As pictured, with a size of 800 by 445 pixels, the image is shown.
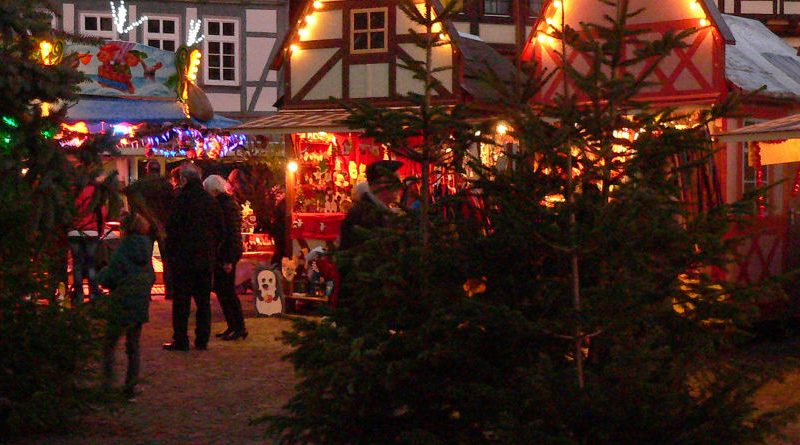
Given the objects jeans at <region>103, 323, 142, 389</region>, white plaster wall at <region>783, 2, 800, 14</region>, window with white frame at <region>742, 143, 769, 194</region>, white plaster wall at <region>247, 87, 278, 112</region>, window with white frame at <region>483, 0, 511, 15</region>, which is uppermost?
white plaster wall at <region>783, 2, 800, 14</region>

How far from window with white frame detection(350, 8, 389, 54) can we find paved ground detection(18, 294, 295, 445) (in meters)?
5.49

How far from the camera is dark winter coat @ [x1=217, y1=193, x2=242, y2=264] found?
42.9ft

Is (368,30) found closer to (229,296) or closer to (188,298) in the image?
(229,296)

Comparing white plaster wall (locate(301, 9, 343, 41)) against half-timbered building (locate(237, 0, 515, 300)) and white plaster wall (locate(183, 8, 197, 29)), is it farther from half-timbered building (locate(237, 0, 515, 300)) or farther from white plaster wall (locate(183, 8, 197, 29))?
white plaster wall (locate(183, 8, 197, 29))

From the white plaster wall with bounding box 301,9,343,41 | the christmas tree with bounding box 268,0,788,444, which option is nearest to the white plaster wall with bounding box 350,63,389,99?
the white plaster wall with bounding box 301,9,343,41

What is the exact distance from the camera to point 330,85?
18562 mm

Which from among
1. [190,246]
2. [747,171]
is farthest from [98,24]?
[190,246]

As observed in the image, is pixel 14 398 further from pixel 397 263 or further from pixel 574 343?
pixel 574 343

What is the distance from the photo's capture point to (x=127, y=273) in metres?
9.45

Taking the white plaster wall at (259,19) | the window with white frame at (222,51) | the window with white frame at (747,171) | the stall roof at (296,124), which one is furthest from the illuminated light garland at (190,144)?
the white plaster wall at (259,19)

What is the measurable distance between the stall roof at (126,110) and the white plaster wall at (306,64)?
6.67 ft

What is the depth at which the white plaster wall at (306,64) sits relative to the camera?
729 inches

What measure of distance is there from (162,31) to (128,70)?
15692 millimetres

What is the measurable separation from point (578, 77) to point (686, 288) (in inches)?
37.8
